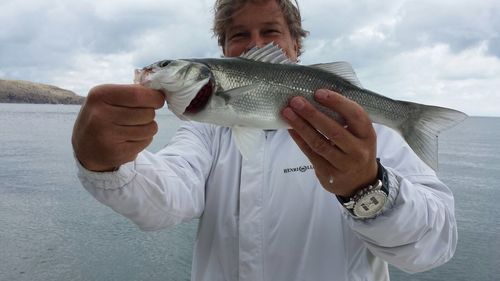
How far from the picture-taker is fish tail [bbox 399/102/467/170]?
3256 millimetres

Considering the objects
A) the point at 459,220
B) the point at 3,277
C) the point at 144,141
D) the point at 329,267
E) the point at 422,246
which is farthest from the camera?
the point at 459,220

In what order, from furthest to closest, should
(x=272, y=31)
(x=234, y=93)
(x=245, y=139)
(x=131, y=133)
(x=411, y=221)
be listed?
(x=272, y=31) < (x=245, y=139) < (x=234, y=93) < (x=411, y=221) < (x=131, y=133)

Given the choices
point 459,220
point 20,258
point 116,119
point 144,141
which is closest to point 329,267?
point 144,141

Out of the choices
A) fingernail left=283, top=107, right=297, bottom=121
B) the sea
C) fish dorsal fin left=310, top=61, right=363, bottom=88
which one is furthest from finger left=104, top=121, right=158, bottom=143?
the sea

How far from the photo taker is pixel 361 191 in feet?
9.45

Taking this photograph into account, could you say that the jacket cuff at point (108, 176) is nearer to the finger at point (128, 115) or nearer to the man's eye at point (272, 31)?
the finger at point (128, 115)

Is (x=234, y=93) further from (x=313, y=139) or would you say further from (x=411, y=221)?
(x=411, y=221)

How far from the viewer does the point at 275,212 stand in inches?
139

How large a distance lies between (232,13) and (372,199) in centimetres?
246

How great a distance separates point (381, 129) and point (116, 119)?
2269 millimetres

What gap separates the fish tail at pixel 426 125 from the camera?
10.7 feet

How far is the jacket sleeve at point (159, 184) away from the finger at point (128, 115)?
0.53 m

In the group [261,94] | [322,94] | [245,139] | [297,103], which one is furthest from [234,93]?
[322,94]

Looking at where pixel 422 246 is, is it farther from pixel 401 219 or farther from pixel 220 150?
pixel 220 150
